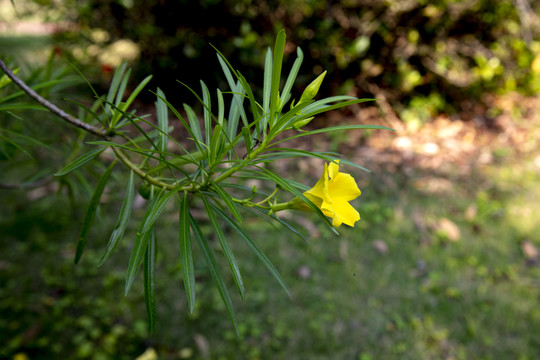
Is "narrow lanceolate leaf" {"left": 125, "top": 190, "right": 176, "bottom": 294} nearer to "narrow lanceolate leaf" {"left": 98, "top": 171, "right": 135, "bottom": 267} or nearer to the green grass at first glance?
"narrow lanceolate leaf" {"left": 98, "top": 171, "right": 135, "bottom": 267}

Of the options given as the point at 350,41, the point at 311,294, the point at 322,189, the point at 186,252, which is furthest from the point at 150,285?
the point at 350,41

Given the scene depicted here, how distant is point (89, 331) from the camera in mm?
1803

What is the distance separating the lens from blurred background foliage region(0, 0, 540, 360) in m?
1.79

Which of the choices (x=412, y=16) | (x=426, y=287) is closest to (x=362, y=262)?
(x=426, y=287)

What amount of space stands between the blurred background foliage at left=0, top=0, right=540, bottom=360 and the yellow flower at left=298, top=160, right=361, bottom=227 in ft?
1.06

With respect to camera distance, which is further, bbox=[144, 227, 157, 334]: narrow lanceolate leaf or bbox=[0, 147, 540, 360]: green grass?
bbox=[0, 147, 540, 360]: green grass

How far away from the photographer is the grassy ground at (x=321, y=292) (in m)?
1.78

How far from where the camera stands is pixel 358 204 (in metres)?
2.70

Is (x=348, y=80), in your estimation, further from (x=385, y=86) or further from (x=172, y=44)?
(x=172, y=44)

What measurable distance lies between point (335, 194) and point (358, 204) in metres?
2.13

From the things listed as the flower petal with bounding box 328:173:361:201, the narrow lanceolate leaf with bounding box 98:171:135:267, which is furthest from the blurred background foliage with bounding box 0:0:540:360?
the flower petal with bounding box 328:173:361:201

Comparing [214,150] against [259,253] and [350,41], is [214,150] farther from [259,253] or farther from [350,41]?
[350,41]

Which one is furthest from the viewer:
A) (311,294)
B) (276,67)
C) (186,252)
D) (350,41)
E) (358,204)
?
(350,41)

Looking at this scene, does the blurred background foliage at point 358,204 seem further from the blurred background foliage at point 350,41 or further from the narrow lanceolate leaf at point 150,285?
the narrow lanceolate leaf at point 150,285
